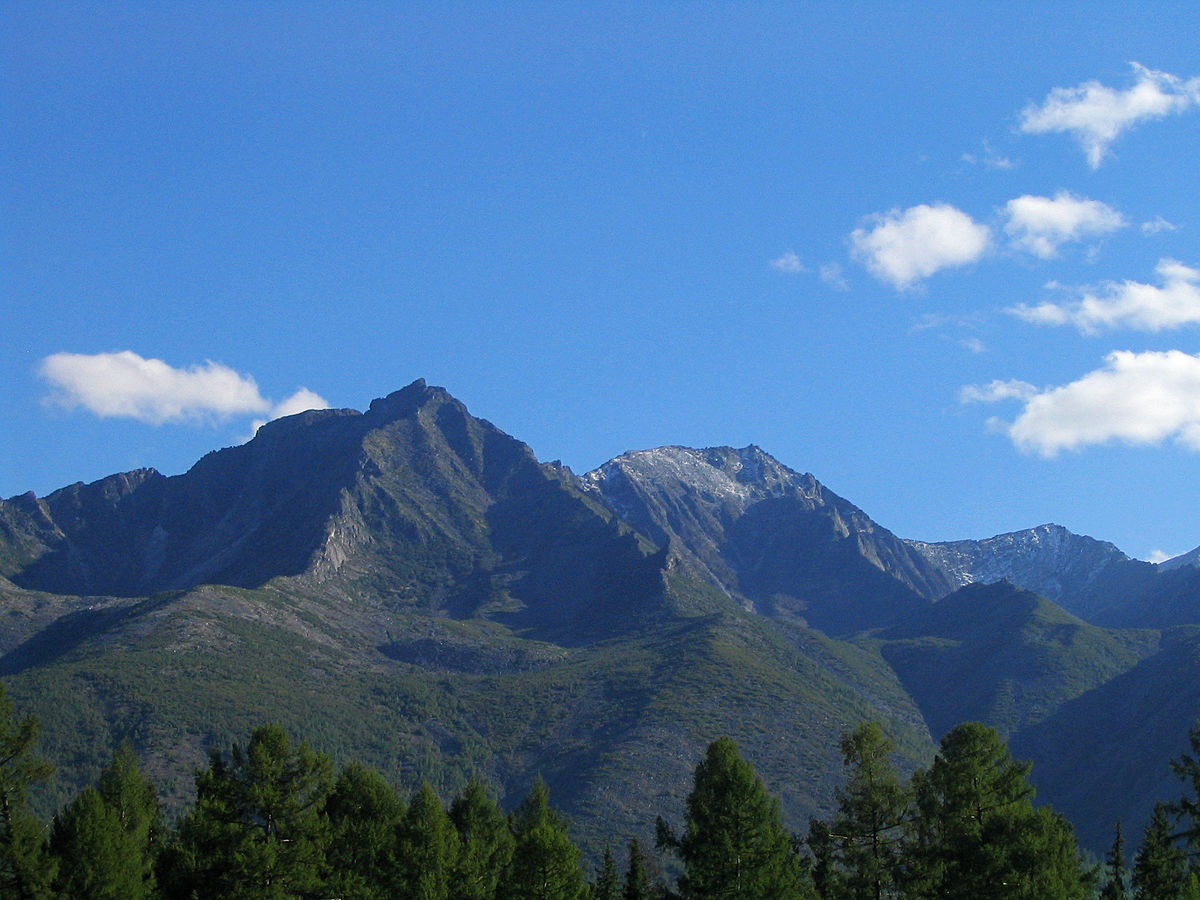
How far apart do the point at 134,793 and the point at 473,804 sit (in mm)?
20891

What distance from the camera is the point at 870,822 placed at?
64.0 m

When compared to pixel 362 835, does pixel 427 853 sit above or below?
below

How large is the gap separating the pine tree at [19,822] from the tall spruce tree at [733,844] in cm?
2969

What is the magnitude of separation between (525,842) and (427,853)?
5156 mm

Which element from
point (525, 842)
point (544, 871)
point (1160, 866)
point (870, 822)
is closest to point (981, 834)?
point (870, 822)

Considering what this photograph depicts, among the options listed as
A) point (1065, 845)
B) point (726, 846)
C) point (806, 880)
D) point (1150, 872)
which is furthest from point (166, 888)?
point (1150, 872)

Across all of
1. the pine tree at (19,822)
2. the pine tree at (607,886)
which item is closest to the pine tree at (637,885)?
the pine tree at (607,886)

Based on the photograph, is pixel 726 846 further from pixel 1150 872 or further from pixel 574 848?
pixel 1150 872

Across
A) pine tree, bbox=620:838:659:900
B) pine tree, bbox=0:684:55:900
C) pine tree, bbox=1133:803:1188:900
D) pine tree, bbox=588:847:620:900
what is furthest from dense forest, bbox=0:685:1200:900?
pine tree, bbox=620:838:659:900

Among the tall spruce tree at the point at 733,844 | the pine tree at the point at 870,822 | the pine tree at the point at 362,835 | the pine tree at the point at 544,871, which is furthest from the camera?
Answer: the pine tree at the point at 544,871

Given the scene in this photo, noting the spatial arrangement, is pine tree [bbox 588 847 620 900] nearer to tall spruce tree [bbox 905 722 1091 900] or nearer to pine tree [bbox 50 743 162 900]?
tall spruce tree [bbox 905 722 1091 900]

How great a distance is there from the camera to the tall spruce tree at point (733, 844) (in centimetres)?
6562

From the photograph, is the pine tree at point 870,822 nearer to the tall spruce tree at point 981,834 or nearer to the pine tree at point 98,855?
the tall spruce tree at point 981,834

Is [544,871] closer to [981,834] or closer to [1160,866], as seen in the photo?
[981,834]
